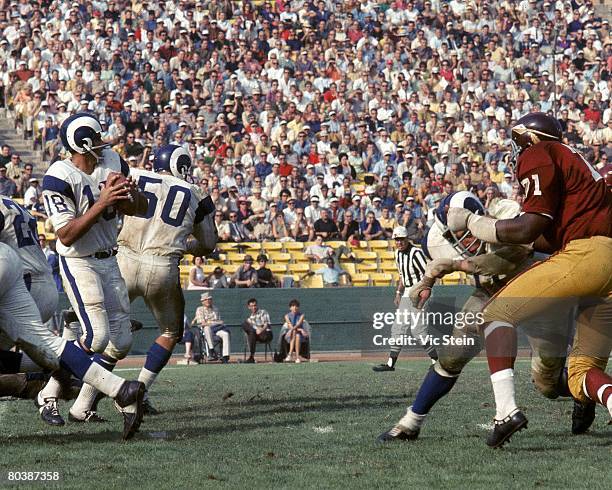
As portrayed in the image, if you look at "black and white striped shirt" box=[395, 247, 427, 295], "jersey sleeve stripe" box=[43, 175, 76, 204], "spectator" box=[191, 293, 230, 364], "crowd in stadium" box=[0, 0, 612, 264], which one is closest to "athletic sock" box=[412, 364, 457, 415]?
"jersey sleeve stripe" box=[43, 175, 76, 204]

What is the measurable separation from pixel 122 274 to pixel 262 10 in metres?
17.0

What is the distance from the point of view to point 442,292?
17609 millimetres

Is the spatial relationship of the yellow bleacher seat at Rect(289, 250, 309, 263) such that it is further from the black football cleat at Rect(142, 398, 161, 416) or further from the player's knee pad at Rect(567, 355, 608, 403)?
the player's knee pad at Rect(567, 355, 608, 403)

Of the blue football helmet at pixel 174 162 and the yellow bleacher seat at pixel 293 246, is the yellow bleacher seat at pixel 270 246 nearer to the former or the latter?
the yellow bleacher seat at pixel 293 246

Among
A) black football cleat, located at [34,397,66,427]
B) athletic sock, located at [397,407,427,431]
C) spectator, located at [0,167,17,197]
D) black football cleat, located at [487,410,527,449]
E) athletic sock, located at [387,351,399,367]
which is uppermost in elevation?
black football cleat, located at [487,410,527,449]

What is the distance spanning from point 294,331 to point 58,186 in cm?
1002

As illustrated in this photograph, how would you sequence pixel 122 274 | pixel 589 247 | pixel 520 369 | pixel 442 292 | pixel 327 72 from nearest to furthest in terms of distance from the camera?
pixel 589 247 < pixel 122 274 < pixel 520 369 < pixel 442 292 < pixel 327 72

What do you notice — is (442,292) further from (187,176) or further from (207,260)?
(187,176)

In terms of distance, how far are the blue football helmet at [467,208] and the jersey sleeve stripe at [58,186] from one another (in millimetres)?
2301

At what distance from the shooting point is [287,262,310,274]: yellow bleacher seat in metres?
18.5

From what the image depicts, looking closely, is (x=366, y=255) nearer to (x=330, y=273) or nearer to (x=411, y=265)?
(x=330, y=273)

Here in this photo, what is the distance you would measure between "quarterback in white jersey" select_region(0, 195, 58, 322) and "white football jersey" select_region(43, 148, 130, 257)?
235mm

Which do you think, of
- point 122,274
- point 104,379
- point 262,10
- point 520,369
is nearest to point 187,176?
point 122,274

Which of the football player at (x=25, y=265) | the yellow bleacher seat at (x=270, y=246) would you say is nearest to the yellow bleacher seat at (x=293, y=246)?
the yellow bleacher seat at (x=270, y=246)
